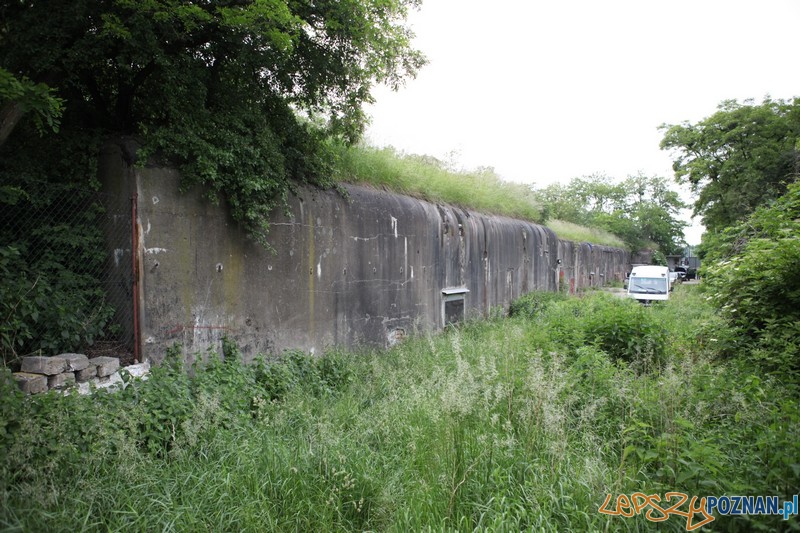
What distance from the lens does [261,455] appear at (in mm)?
3502

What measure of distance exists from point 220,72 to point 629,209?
5093 cm

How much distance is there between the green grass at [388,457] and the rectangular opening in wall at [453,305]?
218 inches

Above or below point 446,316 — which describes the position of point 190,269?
above

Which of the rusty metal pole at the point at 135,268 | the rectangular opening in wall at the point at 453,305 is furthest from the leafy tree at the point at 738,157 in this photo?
the rusty metal pole at the point at 135,268

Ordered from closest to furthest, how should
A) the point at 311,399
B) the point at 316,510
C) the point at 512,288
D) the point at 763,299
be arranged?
the point at 316,510
the point at 311,399
the point at 763,299
the point at 512,288

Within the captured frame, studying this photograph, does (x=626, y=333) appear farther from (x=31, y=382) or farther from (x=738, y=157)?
(x=738, y=157)

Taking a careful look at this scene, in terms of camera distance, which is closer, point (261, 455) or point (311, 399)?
point (261, 455)

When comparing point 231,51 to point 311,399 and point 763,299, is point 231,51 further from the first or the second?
A: point 763,299

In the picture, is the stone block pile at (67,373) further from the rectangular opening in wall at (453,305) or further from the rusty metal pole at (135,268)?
the rectangular opening in wall at (453,305)

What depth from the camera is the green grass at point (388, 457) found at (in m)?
2.71

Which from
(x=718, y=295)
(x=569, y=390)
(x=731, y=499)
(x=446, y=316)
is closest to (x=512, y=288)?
(x=446, y=316)

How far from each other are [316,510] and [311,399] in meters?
2.07

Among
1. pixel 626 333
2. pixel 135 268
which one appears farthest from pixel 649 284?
pixel 135 268

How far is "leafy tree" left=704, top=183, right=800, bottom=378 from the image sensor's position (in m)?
4.77
